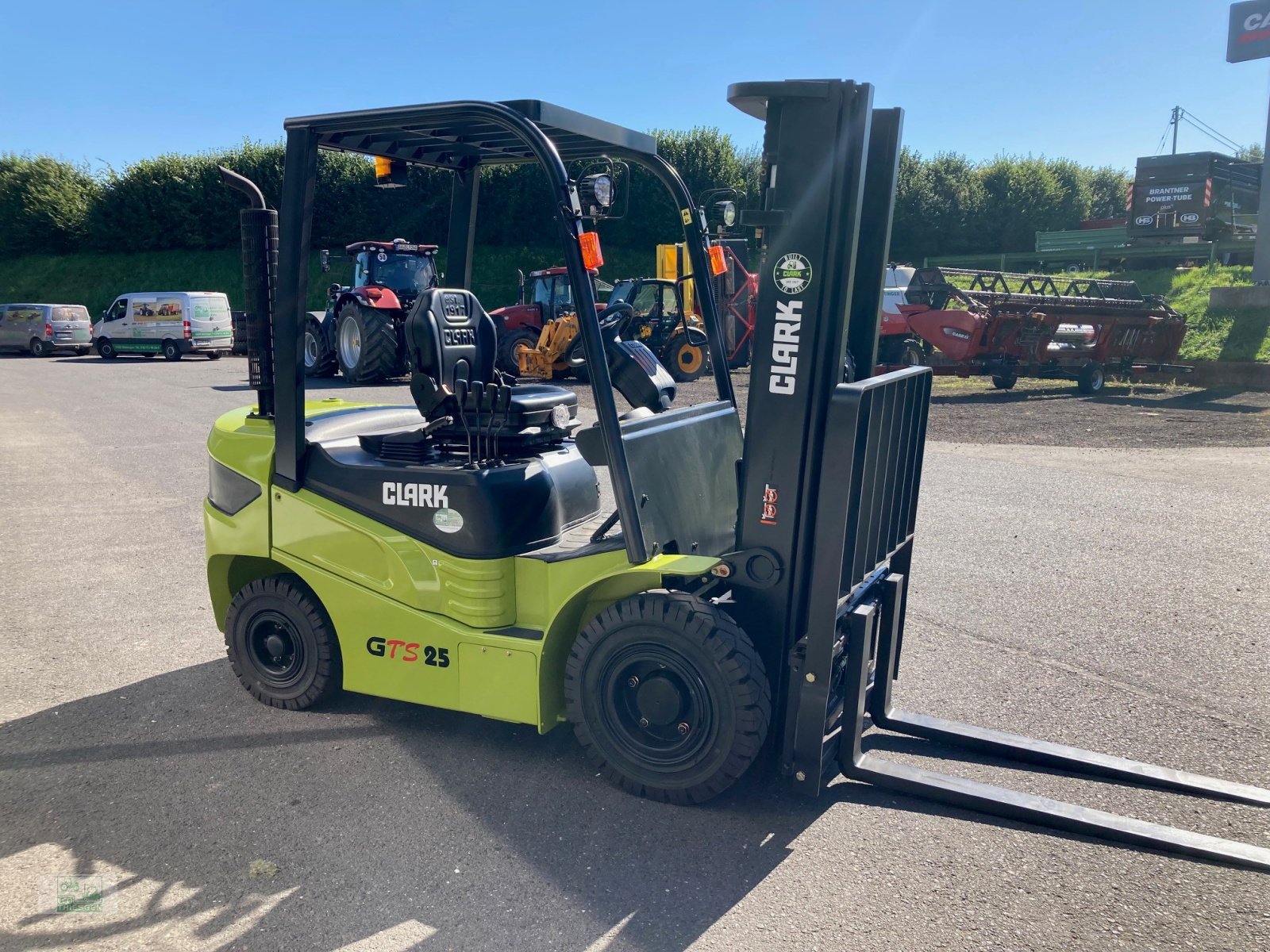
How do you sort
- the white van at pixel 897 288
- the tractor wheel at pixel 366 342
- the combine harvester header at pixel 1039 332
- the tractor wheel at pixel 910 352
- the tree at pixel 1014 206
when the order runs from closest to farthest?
the tractor wheel at pixel 366 342
the combine harvester header at pixel 1039 332
the white van at pixel 897 288
the tractor wheel at pixel 910 352
the tree at pixel 1014 206

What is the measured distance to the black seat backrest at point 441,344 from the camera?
3871 millimetres

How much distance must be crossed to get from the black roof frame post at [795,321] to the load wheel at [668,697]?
0.27 meters

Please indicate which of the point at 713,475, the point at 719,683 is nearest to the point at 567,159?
the point at 713,475

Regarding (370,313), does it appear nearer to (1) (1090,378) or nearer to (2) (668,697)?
(1) (1090,378)

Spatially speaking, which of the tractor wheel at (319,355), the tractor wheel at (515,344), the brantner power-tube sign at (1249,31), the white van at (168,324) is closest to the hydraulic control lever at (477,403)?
the tractor wheel at (319,355)

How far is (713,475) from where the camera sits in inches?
155

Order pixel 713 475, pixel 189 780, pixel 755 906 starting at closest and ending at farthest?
pixel 755 906, pixel 189 780, pixel 713 475

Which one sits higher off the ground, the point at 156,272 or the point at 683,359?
the point at 156,272

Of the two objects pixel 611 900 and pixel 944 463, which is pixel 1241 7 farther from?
pixel 611 900

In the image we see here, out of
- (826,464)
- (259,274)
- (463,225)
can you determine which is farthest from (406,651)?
(463,225)

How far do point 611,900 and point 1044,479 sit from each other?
8.08 meters

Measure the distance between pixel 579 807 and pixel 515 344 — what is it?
1662cm

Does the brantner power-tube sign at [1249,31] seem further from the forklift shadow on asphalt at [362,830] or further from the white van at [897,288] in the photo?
the forklift shadow on asphalt at [362,830]

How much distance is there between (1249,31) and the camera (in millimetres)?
21375
